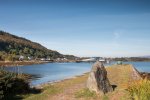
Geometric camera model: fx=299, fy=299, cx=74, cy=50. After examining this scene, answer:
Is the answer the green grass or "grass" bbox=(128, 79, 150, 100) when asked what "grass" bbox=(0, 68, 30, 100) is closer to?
the green grass

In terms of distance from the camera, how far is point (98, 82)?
31188mm

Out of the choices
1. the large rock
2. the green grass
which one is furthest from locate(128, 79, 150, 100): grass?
the large rock

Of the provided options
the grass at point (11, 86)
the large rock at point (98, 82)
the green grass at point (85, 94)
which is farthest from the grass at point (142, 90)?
the grass at point (11, 86)

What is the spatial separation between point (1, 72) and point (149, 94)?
64.0 ft

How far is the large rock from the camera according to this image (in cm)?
3073

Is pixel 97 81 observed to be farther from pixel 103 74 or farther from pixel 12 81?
pixel 12 81

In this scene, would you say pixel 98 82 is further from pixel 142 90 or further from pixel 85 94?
pixel 142 90

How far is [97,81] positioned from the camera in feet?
102

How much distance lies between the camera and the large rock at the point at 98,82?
1210 inches

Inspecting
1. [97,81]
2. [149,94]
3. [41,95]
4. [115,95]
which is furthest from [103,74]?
[149,94]

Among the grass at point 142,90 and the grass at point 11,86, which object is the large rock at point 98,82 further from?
the grass at point 142,90

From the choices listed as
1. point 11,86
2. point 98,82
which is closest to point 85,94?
point 98,82

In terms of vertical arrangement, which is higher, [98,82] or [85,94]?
[98,82]

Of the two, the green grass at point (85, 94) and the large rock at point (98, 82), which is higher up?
the large rock at point (98, 82)
